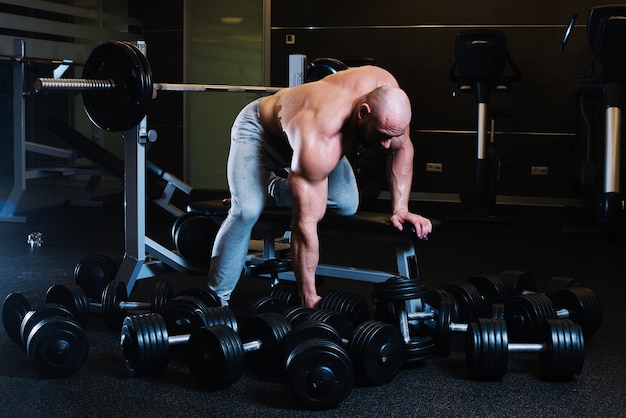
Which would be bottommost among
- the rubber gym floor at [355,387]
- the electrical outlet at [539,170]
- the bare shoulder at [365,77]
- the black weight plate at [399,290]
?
the rubber gym floor at [355,387]

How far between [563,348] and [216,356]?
3.26 feet

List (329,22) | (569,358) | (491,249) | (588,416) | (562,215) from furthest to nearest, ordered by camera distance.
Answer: (329,22), (562,215), (491,249), (569,358), (588,416)

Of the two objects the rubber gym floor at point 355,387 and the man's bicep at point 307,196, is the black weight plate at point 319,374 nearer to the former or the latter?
the rubber gym floor at point 355,387

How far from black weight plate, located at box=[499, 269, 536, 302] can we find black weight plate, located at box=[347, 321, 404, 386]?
33.4 inches

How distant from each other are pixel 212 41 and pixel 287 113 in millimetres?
4661

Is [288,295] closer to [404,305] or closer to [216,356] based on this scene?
[404,305]

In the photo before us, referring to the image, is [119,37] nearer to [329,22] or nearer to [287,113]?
[329,22]

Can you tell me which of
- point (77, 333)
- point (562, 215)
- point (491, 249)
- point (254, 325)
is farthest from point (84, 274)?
point (562, 215)

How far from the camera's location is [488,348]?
89.2 inches

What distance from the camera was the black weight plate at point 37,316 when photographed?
7.70ft

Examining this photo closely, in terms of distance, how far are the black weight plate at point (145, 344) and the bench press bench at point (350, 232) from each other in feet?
2.88

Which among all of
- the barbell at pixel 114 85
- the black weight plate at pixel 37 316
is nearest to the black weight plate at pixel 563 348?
the black weight plate at pixel 37 316

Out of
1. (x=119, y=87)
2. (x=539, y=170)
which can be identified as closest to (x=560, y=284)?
(x=119, y=87)

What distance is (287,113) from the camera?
8.87ft
